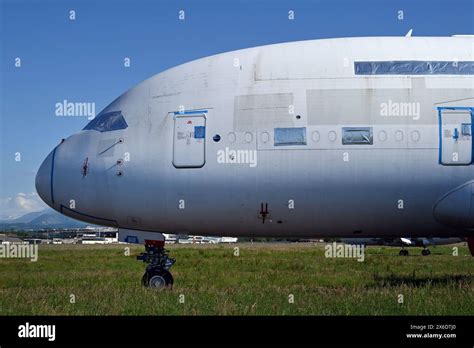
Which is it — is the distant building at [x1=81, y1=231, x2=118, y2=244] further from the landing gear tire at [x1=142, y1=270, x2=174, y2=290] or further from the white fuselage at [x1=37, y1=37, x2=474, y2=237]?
the white fuselage at [x1=37, y1=37, x2=474, y2=237]

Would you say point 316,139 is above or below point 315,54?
below

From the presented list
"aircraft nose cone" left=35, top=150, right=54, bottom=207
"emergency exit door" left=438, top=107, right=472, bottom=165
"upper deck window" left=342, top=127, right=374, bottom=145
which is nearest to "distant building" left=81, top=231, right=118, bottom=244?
"aircraft nose cone" left=35, top=150, right=54, bottom=207

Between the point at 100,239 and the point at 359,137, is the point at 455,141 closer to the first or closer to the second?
the point at 359,137

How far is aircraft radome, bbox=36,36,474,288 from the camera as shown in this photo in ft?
39.2

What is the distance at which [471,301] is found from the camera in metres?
10.9

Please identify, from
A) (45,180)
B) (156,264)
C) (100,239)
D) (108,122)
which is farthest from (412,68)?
(100,239)

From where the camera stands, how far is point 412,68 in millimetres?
12438

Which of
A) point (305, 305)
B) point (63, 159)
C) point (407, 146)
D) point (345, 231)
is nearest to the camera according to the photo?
point (305, 305)

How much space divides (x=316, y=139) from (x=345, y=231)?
7.45 feet

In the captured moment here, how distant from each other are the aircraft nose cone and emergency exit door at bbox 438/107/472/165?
9015 millimetres

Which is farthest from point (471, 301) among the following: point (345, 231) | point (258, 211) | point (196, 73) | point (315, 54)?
point (196, 73)

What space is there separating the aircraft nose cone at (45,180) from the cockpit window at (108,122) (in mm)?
1291

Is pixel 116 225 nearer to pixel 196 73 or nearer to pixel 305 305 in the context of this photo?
pixel 196 73

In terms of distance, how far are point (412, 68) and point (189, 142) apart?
5.16 metres
